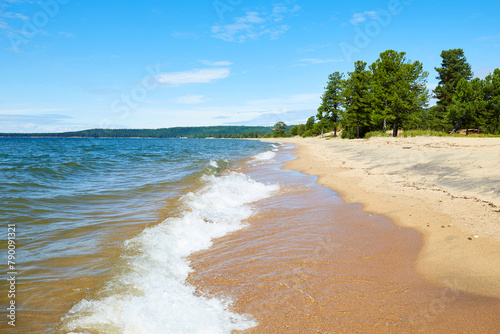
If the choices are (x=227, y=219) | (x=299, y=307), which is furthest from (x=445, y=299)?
(x=227, y=219)

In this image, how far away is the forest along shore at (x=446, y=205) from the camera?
404 cm

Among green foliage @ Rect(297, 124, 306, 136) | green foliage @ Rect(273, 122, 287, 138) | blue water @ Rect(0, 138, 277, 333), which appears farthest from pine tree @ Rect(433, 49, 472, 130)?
green foliage @ Rect(273, 122, 287, 138)

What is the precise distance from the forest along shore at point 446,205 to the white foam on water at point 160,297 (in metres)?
3.19

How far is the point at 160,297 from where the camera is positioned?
11.8 ft

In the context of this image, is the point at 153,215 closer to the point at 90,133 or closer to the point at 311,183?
the point at 311,183

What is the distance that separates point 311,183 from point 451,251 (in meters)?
7.50

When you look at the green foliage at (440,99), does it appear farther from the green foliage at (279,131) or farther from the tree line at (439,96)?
the green foliage at (279,131)

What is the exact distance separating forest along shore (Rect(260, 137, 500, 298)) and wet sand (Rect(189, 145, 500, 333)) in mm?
264

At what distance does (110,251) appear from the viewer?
530cm

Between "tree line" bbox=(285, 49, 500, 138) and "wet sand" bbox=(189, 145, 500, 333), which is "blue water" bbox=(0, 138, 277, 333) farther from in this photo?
"tree line" bbox=(285, 49, 500, 138)

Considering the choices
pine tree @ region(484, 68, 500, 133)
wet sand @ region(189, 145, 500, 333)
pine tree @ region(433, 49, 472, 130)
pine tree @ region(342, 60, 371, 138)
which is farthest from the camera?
pine tree @ region(342, 60, 371, 138)

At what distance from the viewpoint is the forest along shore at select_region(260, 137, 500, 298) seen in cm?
404

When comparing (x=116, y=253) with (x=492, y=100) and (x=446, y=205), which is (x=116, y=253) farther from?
(x=492, y=100)

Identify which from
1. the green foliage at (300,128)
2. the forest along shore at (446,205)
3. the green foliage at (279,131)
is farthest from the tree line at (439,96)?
the green foliage at (279,131)
